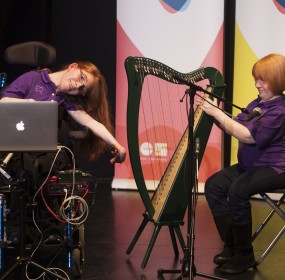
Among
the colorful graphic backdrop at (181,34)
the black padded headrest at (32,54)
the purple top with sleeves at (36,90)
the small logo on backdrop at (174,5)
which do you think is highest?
the small logo on backdrop at (174,5)

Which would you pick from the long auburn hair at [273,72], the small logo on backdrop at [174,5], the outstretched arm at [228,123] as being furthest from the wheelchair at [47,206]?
the small logo on backdrop at [174,5]

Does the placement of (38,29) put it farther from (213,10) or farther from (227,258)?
(227,258)

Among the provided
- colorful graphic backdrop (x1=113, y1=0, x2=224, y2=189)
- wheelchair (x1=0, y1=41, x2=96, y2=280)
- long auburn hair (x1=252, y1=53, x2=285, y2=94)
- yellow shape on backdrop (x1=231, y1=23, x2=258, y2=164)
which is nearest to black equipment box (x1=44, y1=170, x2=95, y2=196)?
wheelchair (x1=0, y1=41, x2=96, y2=280)

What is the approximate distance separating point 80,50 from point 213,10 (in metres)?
1.43

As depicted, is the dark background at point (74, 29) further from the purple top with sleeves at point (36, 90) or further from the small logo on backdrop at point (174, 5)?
the purple top with sleeves at point (36, 90)

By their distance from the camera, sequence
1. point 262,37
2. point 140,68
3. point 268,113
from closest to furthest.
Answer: point 140,68
point 268,113
point 262,37

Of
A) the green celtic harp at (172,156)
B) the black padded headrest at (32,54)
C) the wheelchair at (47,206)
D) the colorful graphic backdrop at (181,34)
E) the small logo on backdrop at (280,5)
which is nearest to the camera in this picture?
the wheelchair at (47,206)

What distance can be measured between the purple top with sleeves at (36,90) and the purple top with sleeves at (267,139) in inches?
36.8

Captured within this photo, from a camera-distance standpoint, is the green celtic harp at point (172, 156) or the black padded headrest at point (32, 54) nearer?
the green celtic harp at point (172, 156)

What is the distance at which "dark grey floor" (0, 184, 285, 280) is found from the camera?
3.22 m

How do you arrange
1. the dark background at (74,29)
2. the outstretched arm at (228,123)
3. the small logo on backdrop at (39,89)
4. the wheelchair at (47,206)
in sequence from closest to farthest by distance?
the wheelchair at (47,206) → the outstretched arm at (228,123) → the small logo on backdrop at (39,89) → the dark background at (74,29)

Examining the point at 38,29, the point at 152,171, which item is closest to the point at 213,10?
the point at 152,171

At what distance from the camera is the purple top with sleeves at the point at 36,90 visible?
3219mm

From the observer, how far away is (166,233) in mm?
4109
